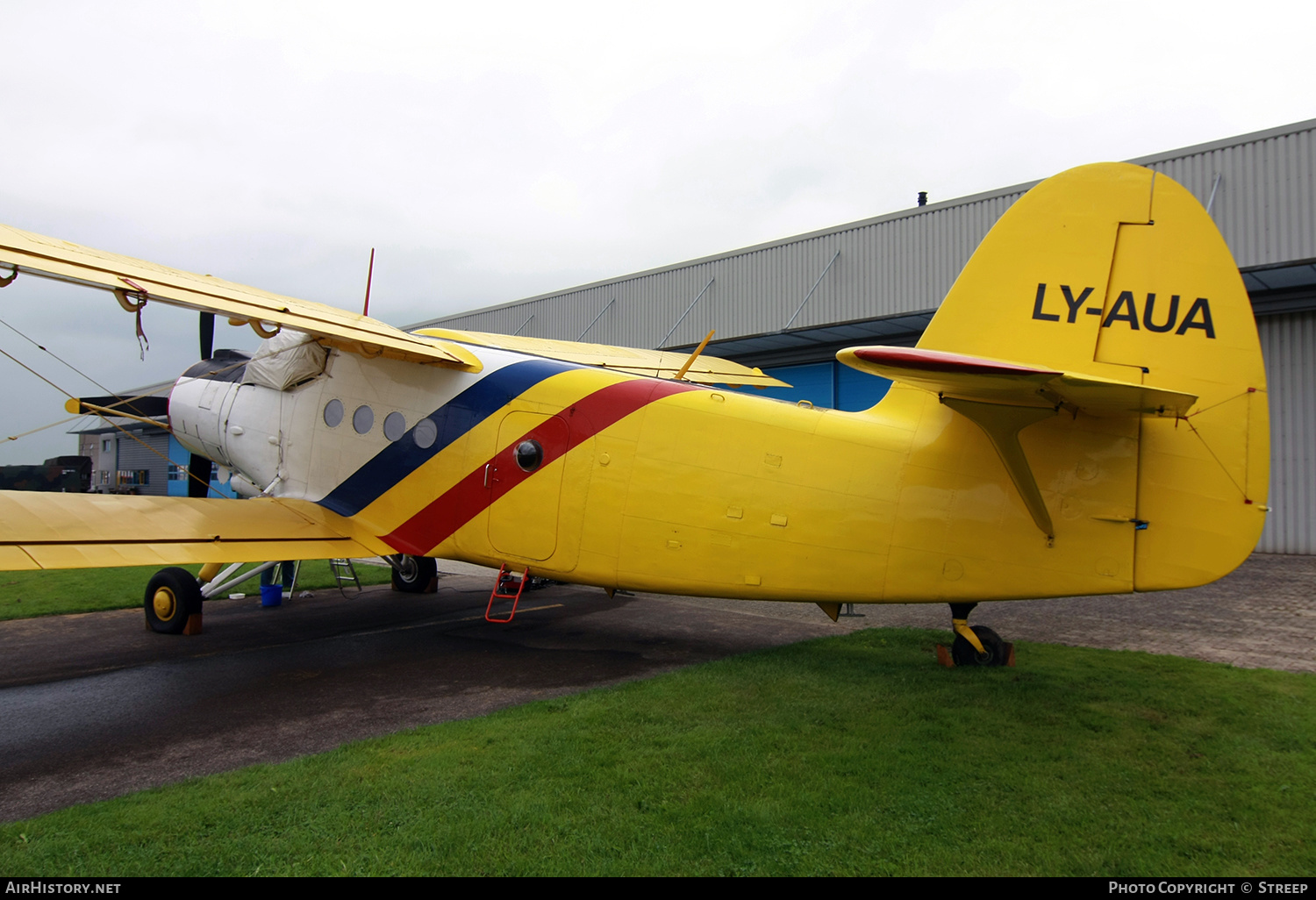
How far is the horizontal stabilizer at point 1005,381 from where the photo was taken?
3641 millimetres

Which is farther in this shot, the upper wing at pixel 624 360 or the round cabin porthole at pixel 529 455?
the upper wing at pixel 624 360

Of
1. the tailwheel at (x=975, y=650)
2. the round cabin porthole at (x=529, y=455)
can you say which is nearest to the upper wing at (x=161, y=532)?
the round cabin porthole at (x=529, y=455)

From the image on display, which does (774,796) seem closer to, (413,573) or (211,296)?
(211,296)

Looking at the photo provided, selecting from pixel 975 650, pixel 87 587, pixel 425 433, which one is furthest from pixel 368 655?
pixel 87 587

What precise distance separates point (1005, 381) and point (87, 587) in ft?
46.7

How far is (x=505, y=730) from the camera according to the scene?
4.91 metres

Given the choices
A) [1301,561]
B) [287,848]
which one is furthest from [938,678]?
[1301,561]

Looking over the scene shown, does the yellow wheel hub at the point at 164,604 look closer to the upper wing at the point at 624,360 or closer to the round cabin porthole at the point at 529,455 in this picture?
the upper wing at the point at 624,360

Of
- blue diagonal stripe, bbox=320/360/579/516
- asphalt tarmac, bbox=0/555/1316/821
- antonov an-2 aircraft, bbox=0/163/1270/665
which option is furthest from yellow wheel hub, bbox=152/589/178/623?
blue diagonal stripe, bbox=320/360/579/516

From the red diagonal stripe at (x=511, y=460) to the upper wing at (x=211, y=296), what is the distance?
1.20m

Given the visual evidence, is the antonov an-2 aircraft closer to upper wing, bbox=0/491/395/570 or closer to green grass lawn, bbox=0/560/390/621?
upper wing, bbox=0/491/395/570

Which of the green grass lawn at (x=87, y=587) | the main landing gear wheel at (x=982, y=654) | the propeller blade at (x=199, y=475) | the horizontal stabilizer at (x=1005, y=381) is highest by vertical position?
the horizontal stabilizer at (x=1005, y=381)

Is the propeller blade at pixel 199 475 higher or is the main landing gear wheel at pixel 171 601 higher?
the propeller blade at pixel 199 475
